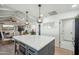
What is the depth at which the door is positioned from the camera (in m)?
2.24

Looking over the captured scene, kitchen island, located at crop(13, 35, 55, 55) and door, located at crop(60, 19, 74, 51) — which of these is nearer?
kitchen island, located at crop(13, 35, 55, 55)

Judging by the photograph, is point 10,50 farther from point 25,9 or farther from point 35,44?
point 25,9

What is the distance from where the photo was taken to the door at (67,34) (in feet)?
7.35

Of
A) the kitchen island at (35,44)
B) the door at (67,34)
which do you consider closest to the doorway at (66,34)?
the door at (67,34)

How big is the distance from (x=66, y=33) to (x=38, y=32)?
2.01 ft

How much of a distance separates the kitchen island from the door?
23cm

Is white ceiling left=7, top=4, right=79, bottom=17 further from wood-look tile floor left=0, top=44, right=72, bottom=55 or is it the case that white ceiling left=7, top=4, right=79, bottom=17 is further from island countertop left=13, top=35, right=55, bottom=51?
wood-look tile floor left=0, top=44, right=72, bottom=55

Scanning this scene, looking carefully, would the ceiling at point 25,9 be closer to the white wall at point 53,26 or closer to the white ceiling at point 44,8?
the white ceiling at point 44,8

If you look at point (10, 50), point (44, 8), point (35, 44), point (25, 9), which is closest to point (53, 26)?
point (44, 8)

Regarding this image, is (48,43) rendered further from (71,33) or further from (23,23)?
(23,23)

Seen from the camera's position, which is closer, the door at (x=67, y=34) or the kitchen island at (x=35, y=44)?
the kitchen island at (x=35, y=44)

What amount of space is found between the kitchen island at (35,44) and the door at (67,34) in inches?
9.2

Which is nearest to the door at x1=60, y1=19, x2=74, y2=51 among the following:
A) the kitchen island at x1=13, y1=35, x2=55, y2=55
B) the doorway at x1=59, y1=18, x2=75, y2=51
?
the doorway at x1=59, y1=18, x2=75, y2=51
